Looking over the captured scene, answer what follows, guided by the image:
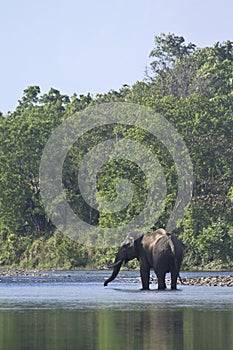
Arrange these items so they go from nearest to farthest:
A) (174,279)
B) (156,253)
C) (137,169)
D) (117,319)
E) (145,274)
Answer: (117,319) < (174,279) < (145,274) < (156,253) < (137,169)

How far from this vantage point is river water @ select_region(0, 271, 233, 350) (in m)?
29.9

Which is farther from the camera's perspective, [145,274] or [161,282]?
[145,274]

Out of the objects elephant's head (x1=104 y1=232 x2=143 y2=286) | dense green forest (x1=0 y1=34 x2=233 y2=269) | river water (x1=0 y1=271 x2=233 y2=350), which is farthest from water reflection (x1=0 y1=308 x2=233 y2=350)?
dense green forest (x1=0 y1=34 x2=233 y2=269)

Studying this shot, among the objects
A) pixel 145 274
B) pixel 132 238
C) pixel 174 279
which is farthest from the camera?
pixel 132 238

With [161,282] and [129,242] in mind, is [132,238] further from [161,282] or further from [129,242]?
[161,282]

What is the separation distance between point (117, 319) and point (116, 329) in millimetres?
3033

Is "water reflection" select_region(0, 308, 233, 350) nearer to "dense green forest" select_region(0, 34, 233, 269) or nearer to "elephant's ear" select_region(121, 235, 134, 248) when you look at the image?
"elephant's ear" select_region(121, 235, 134, 248)

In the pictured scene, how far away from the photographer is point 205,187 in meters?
96.5

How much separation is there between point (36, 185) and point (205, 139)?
801 inches

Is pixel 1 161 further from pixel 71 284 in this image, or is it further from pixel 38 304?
pixel 38 304

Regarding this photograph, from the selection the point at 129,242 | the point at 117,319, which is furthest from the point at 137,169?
the point at 117,319

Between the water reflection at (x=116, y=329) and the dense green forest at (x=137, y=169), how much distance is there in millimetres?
49477

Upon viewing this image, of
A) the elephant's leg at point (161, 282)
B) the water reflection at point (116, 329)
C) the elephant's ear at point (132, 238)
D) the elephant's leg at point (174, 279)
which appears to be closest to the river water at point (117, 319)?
the water reflection at point (116, 329)

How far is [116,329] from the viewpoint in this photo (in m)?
33.2
